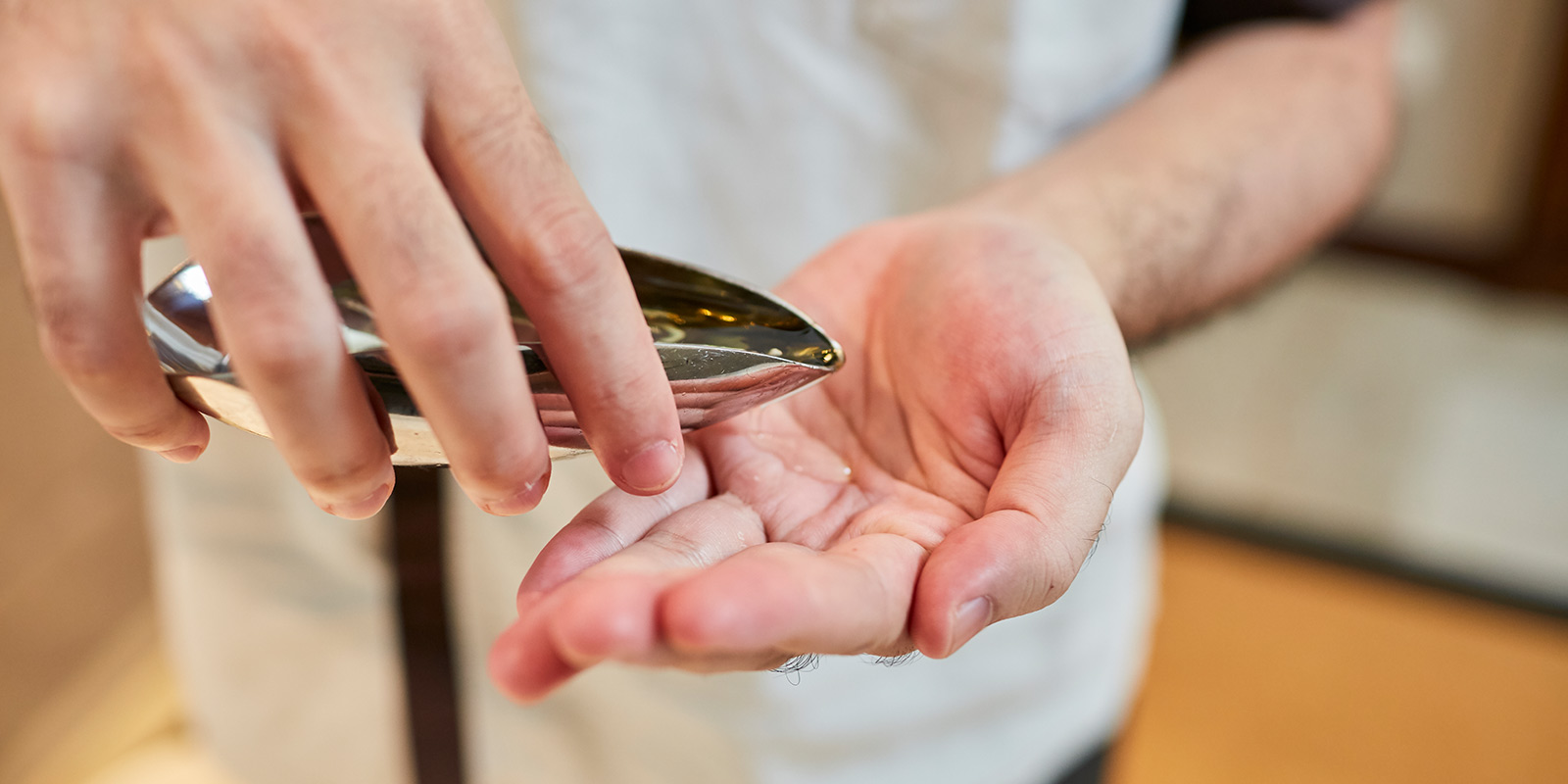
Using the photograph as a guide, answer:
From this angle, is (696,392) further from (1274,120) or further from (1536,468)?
(1536,468)

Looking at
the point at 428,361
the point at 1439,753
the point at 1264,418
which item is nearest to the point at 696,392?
the point at 428,361

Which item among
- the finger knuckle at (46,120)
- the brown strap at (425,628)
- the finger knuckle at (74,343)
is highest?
the finger knuckle at (46,120)

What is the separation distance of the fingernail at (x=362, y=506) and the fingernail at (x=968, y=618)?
16 centimetres

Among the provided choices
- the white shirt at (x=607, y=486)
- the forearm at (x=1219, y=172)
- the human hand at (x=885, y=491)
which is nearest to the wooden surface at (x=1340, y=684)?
the white shirt at (x=607, y=486)

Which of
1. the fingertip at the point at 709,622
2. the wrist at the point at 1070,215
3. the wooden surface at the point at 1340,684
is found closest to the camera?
the fingertip at the point at 709,622

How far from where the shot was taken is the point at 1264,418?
1473mm

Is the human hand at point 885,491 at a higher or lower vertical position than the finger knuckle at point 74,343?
lower

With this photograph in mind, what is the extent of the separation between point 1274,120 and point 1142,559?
291 millimetres

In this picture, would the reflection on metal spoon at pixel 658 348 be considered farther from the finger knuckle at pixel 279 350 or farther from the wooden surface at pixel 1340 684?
the wooden surface at pixel 1340 684

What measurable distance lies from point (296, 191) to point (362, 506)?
88 millimetres

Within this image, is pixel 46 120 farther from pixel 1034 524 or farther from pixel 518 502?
pixel 1034 524

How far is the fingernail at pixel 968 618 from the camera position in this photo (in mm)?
260

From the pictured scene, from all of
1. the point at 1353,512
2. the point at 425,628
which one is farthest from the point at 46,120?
the point at 1353,512

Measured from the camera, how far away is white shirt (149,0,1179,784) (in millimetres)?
530
